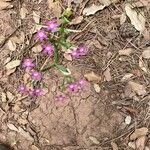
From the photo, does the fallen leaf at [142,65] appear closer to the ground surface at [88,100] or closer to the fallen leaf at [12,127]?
the ground surface at [88,100]

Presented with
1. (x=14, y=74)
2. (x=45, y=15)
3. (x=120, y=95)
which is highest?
(x=45, y=15)

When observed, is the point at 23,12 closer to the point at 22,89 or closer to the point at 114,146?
the point at 22,89

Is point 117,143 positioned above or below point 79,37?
below

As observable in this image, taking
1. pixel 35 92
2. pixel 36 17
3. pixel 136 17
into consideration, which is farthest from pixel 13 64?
pixel 136 17

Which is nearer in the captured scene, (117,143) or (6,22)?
(117,143)

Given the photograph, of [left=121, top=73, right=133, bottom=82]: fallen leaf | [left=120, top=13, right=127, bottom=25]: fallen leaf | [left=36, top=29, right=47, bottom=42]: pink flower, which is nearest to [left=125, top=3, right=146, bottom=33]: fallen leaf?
[left=120, top=13, right=127, bottom=25]: fallen leaf

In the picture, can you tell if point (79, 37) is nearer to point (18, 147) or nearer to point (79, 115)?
point (79, 115)

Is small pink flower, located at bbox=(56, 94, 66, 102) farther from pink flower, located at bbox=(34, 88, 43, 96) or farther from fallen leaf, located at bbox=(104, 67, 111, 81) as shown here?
fallen leaf, located at bbox=(104, 67, 111, 81)

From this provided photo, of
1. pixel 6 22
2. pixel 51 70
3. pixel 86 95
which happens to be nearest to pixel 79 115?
pixel 86 95
